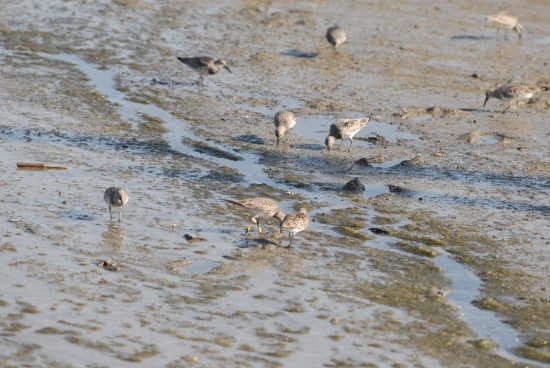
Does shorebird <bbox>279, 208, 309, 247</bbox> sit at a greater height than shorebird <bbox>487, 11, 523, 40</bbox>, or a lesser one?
lesser

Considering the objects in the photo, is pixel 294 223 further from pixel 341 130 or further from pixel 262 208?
pixel 341 130

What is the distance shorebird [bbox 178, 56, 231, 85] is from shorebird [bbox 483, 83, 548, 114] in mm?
5090

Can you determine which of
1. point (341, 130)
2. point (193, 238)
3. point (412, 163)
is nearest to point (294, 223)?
point (193, 238)

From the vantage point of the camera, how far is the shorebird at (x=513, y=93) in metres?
18.5

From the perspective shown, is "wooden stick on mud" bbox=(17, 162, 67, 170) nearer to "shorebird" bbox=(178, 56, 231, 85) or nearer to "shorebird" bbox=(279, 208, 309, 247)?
"shorebird" bbox=(279, 208, 309, 247)

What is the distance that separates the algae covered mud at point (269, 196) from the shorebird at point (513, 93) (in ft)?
1.23

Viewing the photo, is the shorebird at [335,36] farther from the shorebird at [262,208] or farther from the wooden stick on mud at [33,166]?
the shorebird at [262,208]

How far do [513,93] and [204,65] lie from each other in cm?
576

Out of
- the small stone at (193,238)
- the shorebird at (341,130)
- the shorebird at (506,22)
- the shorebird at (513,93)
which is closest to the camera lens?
the small stone at (193,238)

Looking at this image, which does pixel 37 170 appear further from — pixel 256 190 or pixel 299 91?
pixel 299 91

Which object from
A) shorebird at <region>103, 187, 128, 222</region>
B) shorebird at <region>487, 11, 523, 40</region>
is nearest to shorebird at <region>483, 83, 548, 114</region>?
shorebird at <region>487, 11, 523, 40</region>

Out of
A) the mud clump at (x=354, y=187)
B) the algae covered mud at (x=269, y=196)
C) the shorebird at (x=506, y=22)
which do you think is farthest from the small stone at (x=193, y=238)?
the shorebird at (x=506, y=22)

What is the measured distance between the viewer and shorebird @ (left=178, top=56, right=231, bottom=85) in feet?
65.2

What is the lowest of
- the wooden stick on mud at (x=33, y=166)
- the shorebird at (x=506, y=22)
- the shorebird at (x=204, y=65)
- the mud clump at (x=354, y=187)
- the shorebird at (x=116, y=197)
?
the shorebird at (x=116, y=197)
